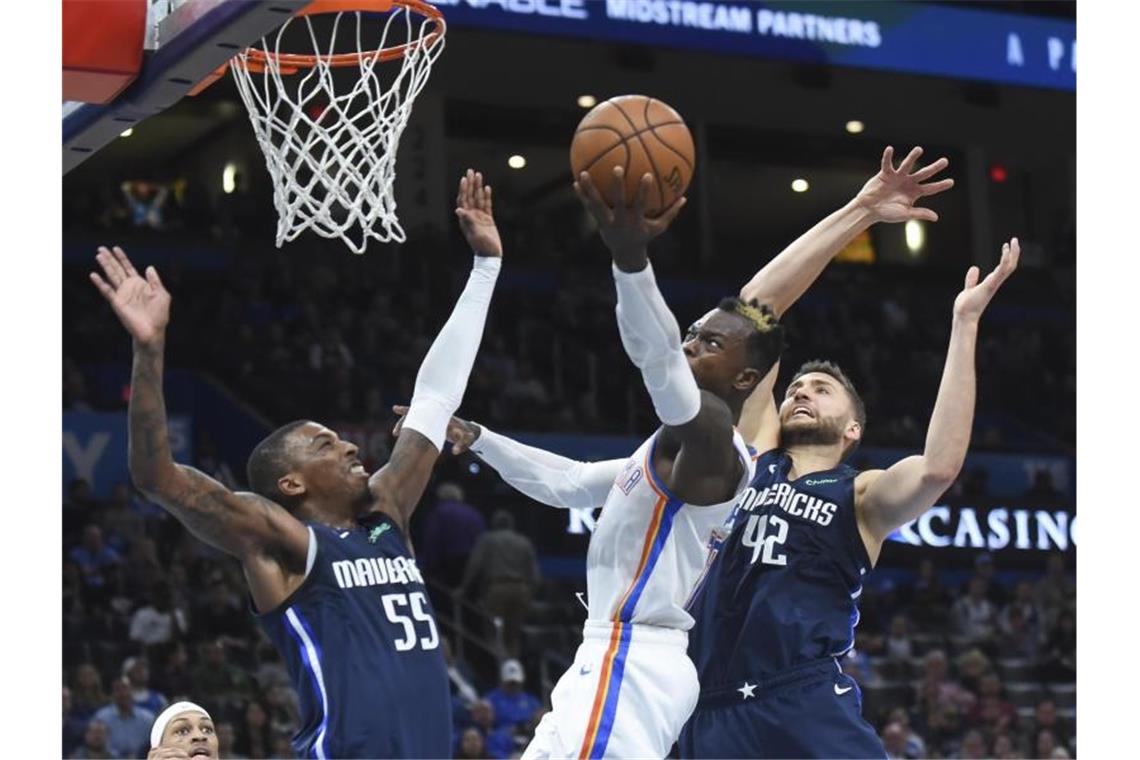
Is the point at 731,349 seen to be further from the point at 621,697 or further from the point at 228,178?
the point at 228,178

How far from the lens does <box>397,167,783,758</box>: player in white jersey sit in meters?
4.77

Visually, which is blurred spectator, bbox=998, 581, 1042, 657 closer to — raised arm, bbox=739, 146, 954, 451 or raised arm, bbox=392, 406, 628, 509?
raised arm, bbox=739, 146, 954, 451

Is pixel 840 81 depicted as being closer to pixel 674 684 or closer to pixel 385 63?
pixel 385 63

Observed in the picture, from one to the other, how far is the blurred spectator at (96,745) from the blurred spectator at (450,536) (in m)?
3.89

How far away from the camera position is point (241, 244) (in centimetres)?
1756

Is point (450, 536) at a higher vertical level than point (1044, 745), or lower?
higher

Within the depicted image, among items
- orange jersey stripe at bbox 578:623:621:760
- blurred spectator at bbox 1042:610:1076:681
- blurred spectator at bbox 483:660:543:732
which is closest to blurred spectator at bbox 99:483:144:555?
blurred spectator at bbox 483:660:543:732

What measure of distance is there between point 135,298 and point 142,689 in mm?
6958

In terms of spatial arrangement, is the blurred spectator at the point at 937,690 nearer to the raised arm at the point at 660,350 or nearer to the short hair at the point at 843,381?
the short hair at the point at 843,381

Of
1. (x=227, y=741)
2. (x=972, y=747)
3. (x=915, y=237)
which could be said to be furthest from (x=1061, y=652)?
(x=915, y=237)

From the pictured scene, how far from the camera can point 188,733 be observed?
5.99 metres

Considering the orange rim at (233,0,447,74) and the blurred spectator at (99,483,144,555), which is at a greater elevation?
the orange rim at (233,0,447,74)

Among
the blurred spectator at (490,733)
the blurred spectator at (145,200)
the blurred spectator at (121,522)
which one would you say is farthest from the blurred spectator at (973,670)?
the blurred spectator at (145,200)

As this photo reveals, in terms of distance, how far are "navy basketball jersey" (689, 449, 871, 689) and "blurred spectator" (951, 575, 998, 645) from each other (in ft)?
34.8
